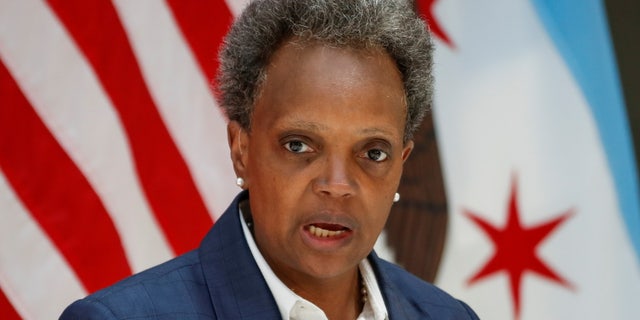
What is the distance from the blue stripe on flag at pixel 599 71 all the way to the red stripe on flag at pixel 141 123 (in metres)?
1.09

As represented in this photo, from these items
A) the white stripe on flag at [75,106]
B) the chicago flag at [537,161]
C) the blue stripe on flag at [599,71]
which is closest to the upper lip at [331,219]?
the white stripe on flag at [75,106]

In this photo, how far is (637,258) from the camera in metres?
3.12

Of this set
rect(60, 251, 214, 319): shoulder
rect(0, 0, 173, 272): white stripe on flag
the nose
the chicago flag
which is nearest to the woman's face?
the nose

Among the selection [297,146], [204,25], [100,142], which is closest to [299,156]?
[297,146]

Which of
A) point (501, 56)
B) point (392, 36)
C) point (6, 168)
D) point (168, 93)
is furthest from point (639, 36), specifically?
point (6, 168)

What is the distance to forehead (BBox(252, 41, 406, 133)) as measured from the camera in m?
1.72

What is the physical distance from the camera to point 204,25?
9.46 ft

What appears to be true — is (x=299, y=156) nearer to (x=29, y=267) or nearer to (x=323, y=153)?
(x=323, y=153)

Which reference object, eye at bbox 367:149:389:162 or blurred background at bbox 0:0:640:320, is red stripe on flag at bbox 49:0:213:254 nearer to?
blurred background at bbox 0:0:640:320

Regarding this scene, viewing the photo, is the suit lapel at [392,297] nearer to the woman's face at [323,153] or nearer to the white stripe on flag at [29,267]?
the woman's face at [323,153]

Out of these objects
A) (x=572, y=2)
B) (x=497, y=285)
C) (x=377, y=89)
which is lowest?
(x=497, y=285)

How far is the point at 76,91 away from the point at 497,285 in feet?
4.06

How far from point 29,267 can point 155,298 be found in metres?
1.07

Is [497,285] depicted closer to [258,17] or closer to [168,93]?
[168,93]
